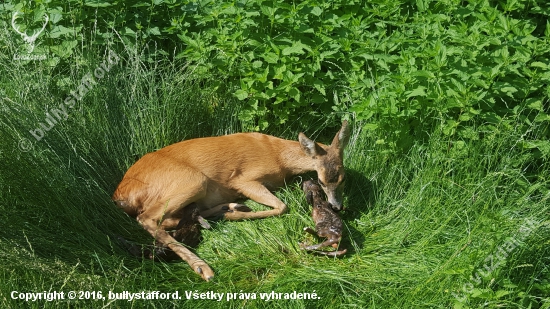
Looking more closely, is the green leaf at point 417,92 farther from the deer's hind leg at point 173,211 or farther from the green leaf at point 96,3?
the green leaf at point 96,3

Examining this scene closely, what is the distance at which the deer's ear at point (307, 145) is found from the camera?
620 cm

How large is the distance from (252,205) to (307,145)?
705 mm

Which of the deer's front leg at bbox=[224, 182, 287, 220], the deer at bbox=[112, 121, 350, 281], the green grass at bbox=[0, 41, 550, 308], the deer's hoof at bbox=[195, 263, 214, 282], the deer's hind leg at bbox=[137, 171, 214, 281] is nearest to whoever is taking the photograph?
the green grass at bbox=[0, 41, 550, 308]

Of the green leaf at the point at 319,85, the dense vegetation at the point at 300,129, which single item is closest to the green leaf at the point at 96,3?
the dense vegetation at the point at 300,129

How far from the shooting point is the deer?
5.77 m

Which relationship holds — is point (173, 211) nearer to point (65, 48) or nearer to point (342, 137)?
point (342, 137)

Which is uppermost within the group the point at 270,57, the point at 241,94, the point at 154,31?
the point at 154,31

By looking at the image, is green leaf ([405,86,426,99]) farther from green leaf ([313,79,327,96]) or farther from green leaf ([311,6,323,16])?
green leaf ([311,6,323,16])

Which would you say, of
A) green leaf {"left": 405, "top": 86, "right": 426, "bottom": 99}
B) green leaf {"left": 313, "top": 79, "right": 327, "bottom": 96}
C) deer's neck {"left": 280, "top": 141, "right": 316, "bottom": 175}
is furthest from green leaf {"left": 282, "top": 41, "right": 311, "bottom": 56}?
green leaf {"left": 405, "top": 86, "right": 426, "bottom": 99}

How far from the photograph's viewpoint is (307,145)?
625 centimetres

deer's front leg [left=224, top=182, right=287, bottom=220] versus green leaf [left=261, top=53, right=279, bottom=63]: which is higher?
green leaf [left=261, top=53, right=279, bottom=63]

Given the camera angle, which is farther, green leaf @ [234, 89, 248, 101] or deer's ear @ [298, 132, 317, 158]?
green leaf @ [234, 89, 248, 101]

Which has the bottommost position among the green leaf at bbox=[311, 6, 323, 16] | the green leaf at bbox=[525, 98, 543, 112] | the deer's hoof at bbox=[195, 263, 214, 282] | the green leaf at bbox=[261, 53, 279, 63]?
the deer's hoof at bbox=[195, 263, 214, 282]

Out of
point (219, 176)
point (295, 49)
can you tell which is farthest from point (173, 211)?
point (295, 49)
